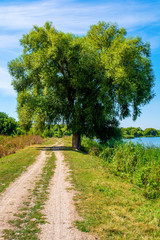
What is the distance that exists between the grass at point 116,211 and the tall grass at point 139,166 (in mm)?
523

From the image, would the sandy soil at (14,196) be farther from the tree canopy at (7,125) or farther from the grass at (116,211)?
the tree canopy at (7,125)

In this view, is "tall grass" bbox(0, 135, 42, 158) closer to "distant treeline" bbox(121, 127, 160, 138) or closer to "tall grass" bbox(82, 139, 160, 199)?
"tall grass" bbox(82, 139, 160, 199)

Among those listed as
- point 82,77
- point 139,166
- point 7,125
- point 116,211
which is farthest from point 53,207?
point 7,125

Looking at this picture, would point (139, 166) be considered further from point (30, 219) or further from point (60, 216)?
point (30, 219)

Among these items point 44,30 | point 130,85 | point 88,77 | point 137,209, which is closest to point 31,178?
point 137,209

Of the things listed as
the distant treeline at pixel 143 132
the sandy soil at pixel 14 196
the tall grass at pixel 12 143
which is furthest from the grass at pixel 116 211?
the distant treeline at pixel 143 132

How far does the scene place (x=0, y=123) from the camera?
1770 inches

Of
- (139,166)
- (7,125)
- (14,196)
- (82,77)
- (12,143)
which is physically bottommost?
(14,196)

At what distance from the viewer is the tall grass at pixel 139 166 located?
955cm

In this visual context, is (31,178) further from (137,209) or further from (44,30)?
(44,30)

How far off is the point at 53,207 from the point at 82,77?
1954 cm

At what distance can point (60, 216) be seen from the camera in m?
6.11

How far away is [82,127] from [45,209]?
19727 mm

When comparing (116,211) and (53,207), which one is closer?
(116,211)
